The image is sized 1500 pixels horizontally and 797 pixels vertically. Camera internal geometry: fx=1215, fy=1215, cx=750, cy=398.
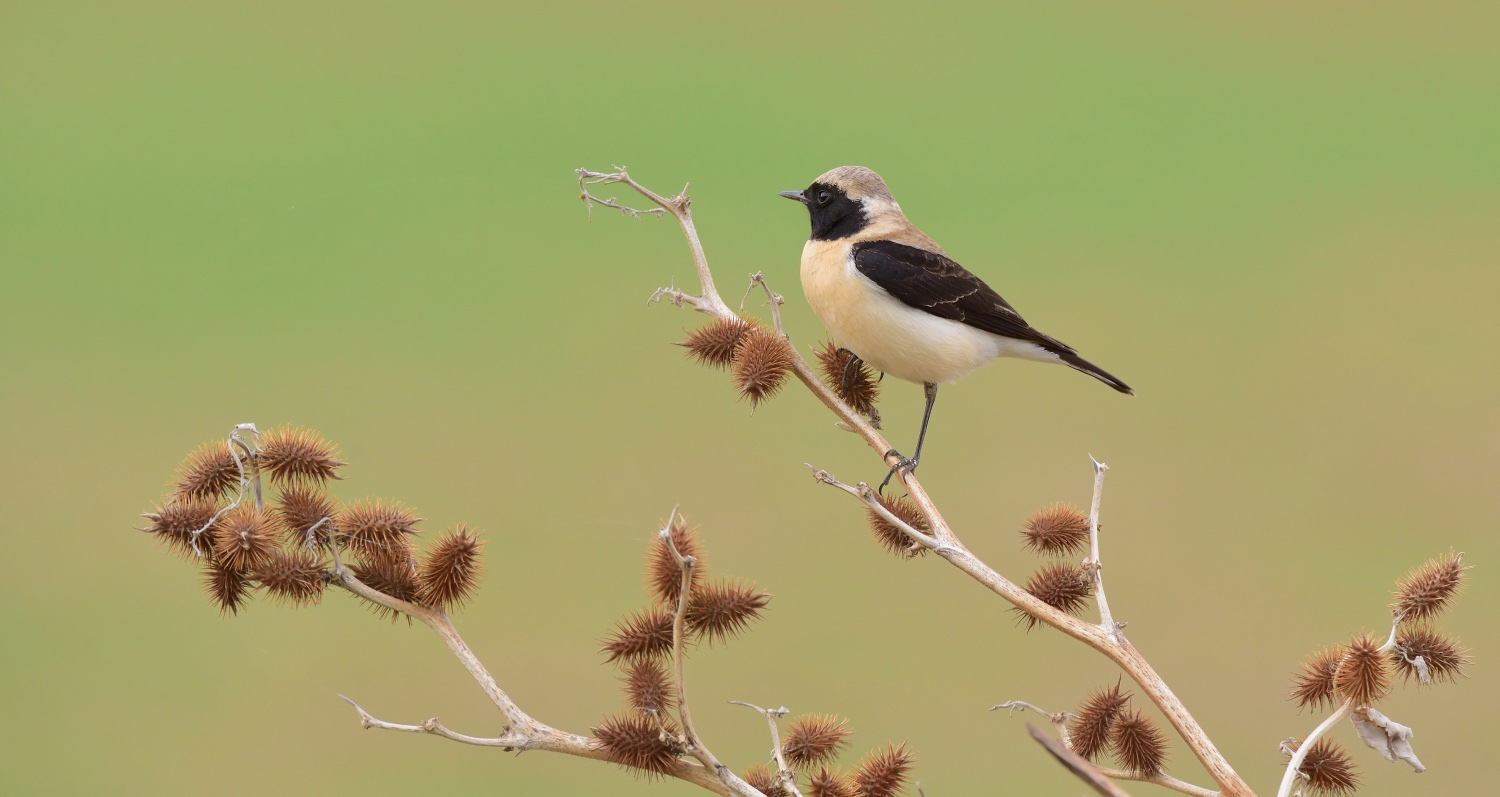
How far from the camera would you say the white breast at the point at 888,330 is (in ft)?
9.87

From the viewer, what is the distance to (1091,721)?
76.8 inches

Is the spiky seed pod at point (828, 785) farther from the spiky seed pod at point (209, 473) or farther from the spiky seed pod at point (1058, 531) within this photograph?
the spiky seed pod at point (209, 473)

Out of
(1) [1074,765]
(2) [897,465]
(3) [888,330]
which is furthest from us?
(3) [888,330]

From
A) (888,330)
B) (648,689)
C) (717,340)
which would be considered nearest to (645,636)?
(648,689)

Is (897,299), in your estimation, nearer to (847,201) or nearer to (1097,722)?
(847,201)

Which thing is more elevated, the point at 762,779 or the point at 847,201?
the point at 847,201

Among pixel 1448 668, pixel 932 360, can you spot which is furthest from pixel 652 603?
pixel 932 360

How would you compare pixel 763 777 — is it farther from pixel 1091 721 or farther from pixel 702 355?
pixel 702 355

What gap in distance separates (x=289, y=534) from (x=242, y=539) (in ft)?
0.34

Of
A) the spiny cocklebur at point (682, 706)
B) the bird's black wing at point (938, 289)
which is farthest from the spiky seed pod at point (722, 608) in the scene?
the bird's black wing at point (938, 289)

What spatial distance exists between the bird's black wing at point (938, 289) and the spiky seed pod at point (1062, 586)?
4.03 feet

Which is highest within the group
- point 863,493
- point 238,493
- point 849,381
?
point 849,381

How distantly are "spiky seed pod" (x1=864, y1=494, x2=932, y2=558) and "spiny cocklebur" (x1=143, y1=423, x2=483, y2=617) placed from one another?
673 mm

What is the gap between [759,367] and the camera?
2166 mm
